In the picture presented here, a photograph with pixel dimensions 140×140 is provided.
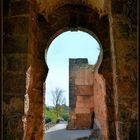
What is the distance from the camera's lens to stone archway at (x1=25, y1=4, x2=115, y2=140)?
17.4 ft

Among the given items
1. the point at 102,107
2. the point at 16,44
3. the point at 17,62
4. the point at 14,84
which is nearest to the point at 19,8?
the point at 16,44

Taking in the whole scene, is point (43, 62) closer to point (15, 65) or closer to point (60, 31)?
point (60, 31)

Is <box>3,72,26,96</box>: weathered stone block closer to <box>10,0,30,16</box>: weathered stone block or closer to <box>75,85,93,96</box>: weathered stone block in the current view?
<box>10,0,30,16</box>: weathered stone block

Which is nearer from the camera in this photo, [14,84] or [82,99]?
[14,84]

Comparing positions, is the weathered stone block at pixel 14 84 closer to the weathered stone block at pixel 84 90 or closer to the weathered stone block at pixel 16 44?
the weathered stone block at pixel 16 44

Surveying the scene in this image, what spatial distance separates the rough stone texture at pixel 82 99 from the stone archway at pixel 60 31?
9.78 meters

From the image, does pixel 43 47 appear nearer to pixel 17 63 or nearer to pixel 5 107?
pixel 17 63

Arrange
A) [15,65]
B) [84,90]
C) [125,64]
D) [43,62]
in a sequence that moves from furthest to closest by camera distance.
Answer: [84,90] < [43,62] < [15,65] < [125,64]

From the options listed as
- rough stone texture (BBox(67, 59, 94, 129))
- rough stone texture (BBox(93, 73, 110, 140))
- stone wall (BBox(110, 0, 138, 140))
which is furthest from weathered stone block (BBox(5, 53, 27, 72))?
rough stone texture (BBox(67, 59, 94, 129))

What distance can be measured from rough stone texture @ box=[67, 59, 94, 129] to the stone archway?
9782mm

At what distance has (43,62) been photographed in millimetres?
5555

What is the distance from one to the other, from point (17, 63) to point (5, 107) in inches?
28.3

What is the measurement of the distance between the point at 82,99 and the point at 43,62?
33.3 feet

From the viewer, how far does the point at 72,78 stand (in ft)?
55.2
